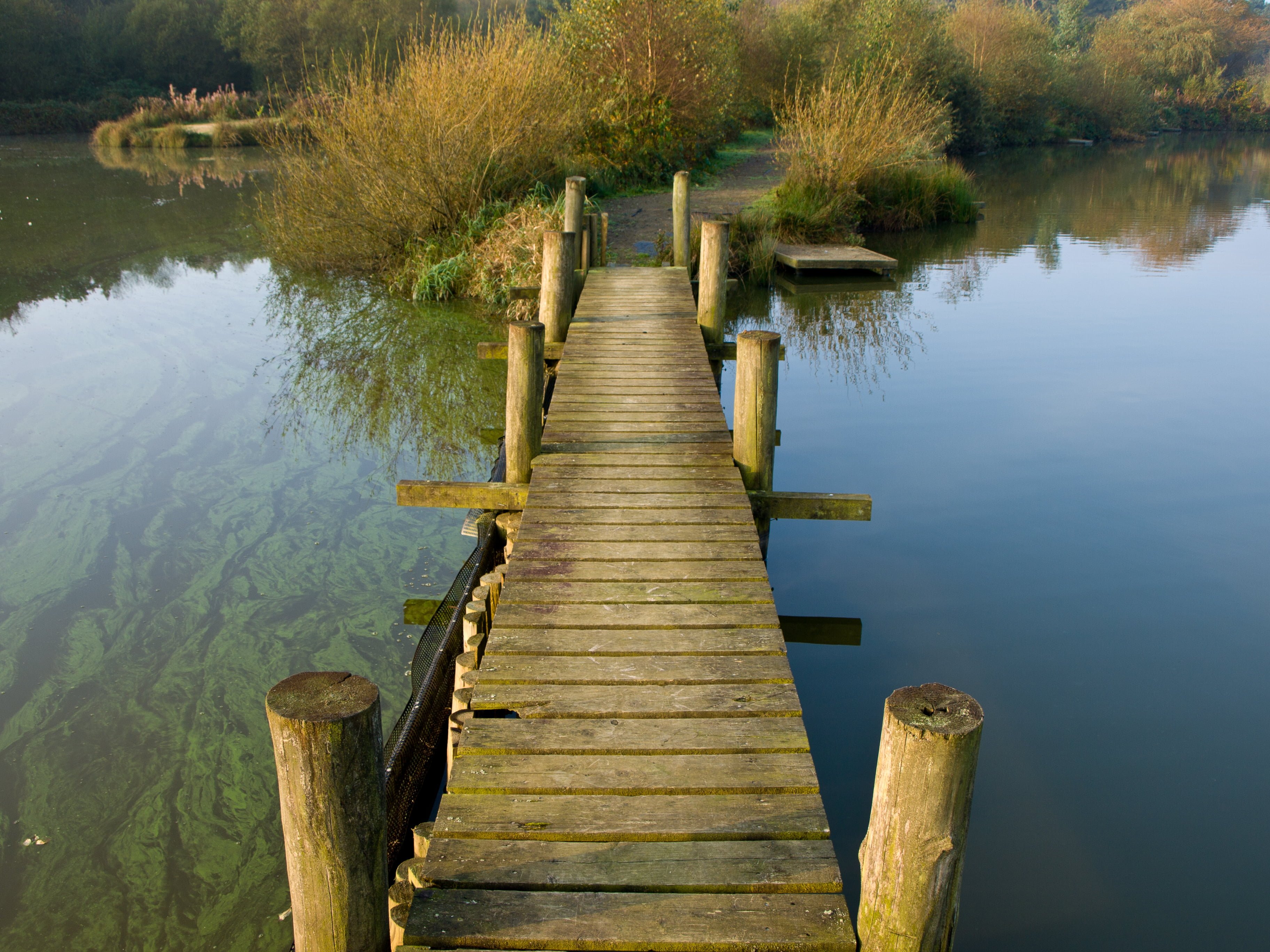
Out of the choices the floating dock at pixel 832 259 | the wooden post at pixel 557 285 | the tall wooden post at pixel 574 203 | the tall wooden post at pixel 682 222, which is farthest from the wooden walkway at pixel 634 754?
the floating dock at pixel 832 259

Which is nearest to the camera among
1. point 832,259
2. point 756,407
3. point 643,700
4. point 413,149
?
point 643,700

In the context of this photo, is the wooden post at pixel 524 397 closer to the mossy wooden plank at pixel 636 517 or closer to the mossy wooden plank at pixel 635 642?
the mossy wooden plank at pixel 636 517

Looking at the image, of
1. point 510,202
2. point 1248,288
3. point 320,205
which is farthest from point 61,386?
point 1248,288

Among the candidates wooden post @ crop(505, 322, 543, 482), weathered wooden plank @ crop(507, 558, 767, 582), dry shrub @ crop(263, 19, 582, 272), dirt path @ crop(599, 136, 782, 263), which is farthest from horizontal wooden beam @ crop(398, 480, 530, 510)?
dry shrub @ crop(263, 19, 582, 272)

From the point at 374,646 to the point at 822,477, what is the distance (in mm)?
3635

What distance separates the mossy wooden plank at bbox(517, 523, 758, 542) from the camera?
12.9 feet

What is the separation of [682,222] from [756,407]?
182 inches

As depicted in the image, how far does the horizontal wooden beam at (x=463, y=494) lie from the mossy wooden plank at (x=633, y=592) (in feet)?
3.25

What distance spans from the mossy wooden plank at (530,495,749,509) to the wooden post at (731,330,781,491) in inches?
8.9

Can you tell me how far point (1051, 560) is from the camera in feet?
18.1

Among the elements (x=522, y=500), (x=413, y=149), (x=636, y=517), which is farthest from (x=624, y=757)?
(x=413, y=149)

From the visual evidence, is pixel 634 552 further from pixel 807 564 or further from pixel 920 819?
pixel 920 819

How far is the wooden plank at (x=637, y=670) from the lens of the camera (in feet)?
9.63

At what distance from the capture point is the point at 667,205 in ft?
46.9
